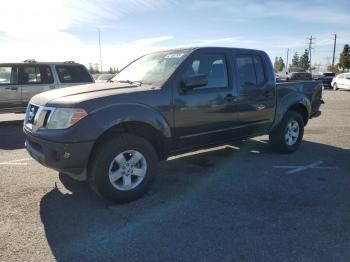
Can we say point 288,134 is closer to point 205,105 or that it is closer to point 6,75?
point 205,105

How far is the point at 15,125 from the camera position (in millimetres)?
10867

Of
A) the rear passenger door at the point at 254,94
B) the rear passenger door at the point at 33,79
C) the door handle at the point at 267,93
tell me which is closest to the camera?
the rear passenger door at the point at 254,94

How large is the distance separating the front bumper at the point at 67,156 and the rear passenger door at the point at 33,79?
7194 millimetres

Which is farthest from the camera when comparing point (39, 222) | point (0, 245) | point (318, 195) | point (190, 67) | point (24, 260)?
point (190, 67)

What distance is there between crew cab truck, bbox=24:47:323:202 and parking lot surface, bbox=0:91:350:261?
49cm

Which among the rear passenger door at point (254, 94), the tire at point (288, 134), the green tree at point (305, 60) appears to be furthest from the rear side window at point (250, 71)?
the green tree at point (305, 60)

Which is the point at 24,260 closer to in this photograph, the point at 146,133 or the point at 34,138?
the point at 34,138

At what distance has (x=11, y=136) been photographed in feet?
29.2

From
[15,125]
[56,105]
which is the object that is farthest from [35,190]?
[15,125]

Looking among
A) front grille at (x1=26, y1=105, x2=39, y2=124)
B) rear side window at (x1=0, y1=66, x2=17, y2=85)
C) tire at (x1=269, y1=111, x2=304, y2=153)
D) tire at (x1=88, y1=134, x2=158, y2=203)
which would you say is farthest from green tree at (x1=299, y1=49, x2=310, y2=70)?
front grille at (x1=26, y1=105, x2=39, y2=124)

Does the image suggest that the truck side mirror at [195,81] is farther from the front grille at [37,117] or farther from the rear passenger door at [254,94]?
the front grille at [37,117]

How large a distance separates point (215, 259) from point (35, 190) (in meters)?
2.82

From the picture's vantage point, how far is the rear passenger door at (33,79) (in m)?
10.5

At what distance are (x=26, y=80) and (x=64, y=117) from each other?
24.8 ft
